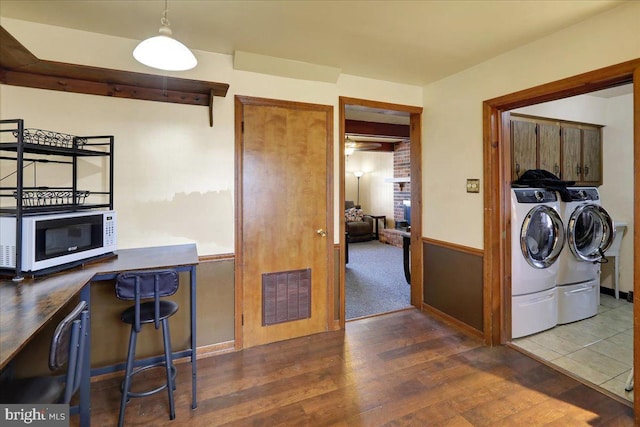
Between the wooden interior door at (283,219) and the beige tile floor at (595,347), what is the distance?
1.94 m

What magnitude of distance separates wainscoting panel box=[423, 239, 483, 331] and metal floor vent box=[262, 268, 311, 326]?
4.60ft

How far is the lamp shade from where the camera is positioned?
4.82ft

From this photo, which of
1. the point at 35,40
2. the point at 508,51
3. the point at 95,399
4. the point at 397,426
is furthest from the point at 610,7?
the point at 95,399

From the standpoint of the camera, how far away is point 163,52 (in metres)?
1.49

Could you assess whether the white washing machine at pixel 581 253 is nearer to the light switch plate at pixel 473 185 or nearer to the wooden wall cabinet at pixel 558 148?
the wooden wall cabinet at pixel 558 148

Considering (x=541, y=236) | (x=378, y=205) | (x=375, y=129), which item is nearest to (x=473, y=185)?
(x=541, y=236)

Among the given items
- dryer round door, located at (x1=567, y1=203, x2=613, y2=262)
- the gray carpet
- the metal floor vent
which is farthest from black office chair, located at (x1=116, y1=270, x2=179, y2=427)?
dryer round door, located at (x1=567, y1=203, x2=613, y2=262)

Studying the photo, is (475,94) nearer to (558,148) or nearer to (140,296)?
(558,148)

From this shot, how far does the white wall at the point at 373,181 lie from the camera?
849cm

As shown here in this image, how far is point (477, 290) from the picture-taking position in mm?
2859

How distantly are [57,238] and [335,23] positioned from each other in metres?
2.15

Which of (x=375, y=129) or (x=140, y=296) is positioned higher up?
(x=375, y=129)

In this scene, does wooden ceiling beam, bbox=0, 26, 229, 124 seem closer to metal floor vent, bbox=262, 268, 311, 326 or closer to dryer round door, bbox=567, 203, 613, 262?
metal floor vent, bbox=262, 268, 311, 326

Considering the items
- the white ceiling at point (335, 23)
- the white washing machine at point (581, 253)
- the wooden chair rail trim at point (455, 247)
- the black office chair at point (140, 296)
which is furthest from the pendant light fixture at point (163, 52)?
the white washing machine at point (581, 253)
